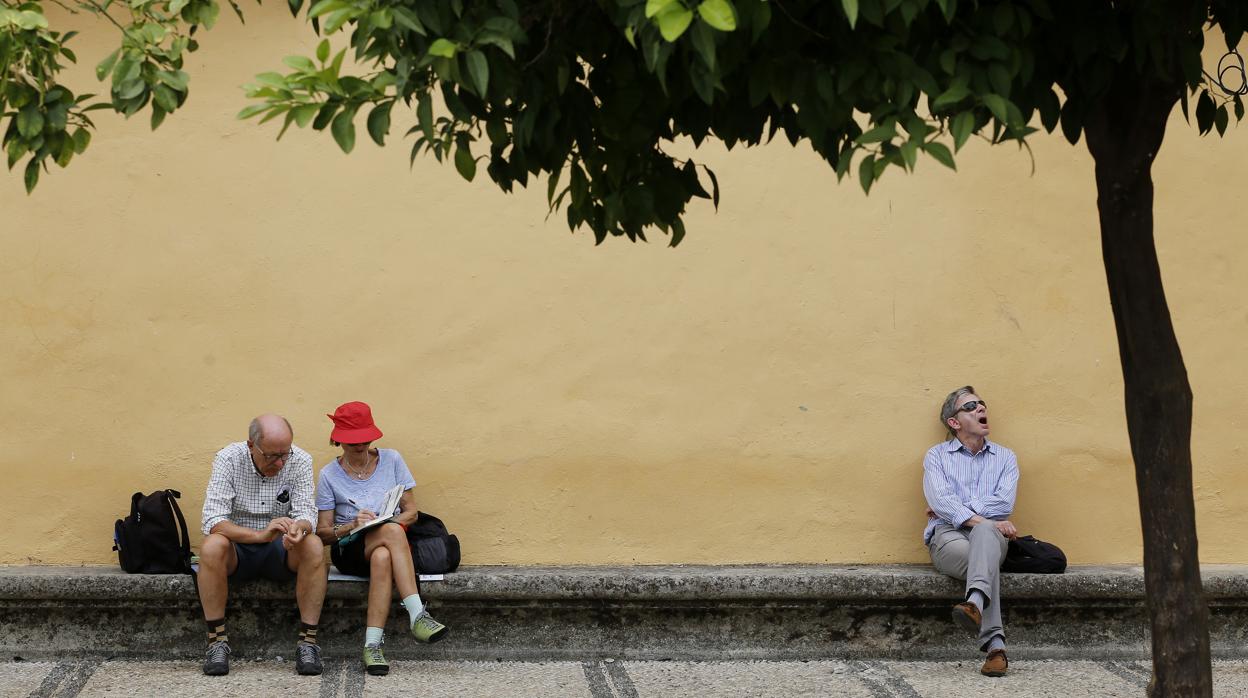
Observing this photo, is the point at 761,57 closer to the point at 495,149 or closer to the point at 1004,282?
the point at 495,149

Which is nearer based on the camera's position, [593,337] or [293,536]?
Answer: [293,536]

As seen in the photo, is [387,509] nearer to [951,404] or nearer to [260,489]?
[260,489]

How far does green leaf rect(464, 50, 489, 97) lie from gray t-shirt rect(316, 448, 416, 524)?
12.9 ft

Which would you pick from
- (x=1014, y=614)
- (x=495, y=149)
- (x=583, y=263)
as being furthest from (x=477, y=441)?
(x=495, y=149)

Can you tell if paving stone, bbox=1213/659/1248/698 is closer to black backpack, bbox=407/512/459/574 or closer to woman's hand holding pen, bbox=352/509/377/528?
black backpack, bbox=407/512/459/574

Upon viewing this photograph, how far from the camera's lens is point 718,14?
266 centimetres

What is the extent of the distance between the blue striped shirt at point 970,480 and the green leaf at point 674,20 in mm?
4555

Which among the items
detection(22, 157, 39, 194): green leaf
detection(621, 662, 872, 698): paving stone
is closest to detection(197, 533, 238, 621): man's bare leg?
detection(621, 662, 872, 698): paving stone

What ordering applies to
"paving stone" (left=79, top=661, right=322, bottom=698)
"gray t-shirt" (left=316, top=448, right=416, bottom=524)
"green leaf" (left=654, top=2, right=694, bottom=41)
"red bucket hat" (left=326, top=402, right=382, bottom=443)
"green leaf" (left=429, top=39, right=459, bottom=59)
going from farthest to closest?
"gray t-shirt" (left=316, top=448, right=416, bottom=524) → "red bucket hat" (left=326, top=402, right=382, bottom=443) → "paving stone" (left=79, top=661, right=322, bottom=698) → "green leaf" (left=429, top=39, right=459, bottom=59) → "green leaf" (left=654, top=2, right=694, bottom=41)

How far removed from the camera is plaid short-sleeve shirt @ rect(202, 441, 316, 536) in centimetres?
639

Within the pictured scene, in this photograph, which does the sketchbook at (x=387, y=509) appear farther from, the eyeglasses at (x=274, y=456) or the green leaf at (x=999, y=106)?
the green leaf at (x=999, y=106)

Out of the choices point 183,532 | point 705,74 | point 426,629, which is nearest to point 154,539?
point 183,532

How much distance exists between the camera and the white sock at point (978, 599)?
20.9 feet

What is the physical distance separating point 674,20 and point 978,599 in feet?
14.2
